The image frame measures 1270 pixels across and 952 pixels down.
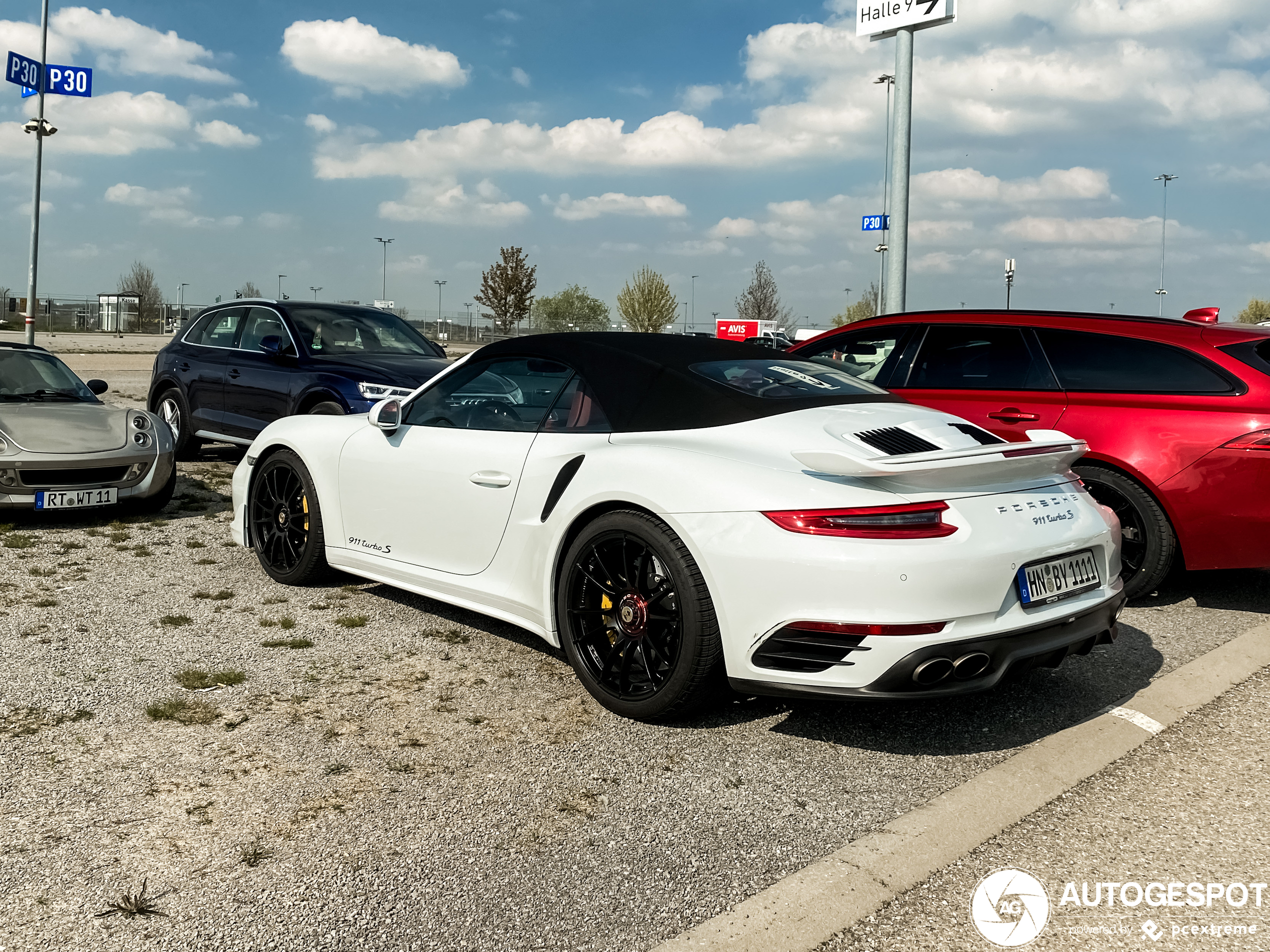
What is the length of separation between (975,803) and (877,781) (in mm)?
318

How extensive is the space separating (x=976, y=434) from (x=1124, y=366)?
2.37m

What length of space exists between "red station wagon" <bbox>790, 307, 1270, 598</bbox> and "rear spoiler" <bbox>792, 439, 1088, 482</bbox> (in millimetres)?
1544

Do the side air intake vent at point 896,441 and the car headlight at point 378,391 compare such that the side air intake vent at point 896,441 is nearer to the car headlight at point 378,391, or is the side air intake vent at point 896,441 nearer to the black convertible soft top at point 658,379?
the black convertible soft top at point 658,379

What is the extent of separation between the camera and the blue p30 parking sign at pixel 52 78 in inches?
687

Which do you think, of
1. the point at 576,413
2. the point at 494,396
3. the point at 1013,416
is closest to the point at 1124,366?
the point at 1013,416

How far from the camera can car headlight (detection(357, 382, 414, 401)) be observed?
8.65 meters

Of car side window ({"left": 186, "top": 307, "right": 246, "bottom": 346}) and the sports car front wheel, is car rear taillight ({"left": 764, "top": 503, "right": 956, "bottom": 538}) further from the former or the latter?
car side window ({"left": 186, "top": 307, "right": 246, "bottom": 346})

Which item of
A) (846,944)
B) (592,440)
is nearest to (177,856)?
(846,944)

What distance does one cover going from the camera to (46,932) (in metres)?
2.41

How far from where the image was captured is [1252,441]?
5219mm

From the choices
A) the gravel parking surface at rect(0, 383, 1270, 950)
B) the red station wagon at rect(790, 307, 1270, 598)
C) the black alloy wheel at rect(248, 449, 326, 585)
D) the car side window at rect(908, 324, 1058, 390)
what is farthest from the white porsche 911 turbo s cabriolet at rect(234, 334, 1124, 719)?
the car side window at rect(908, 324, 1058, 390)

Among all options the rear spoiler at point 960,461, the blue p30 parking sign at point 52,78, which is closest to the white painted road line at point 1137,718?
the rear spoiler at point 960,461

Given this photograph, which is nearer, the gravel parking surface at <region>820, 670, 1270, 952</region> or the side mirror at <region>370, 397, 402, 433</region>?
the gravel parking surface at <region>820, 670, 1270, 952</region>

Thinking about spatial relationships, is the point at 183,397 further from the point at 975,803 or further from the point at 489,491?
the point at 975,803
